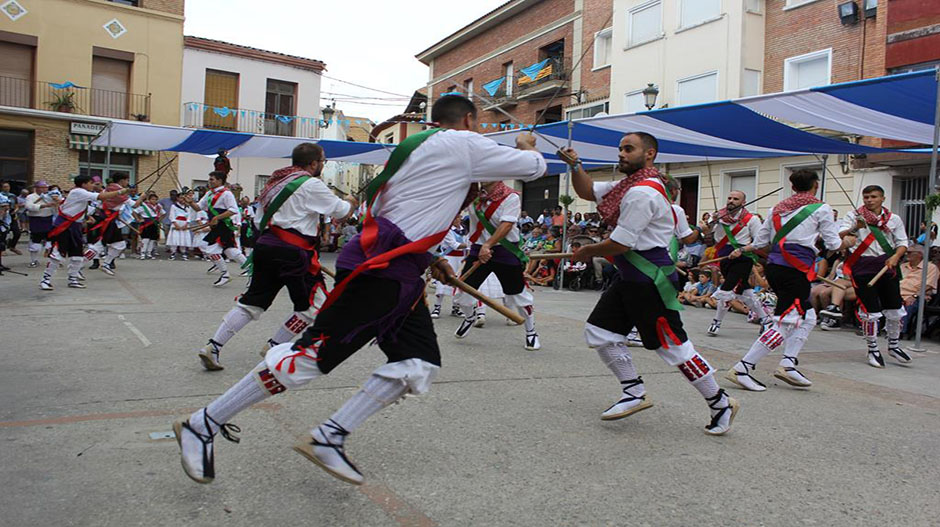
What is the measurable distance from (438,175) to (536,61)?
89.6 feet

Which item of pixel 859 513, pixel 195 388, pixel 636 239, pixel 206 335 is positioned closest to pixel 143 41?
pixel 206 335

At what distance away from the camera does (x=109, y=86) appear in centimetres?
2520

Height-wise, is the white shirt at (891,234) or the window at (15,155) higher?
the window at (15,155)

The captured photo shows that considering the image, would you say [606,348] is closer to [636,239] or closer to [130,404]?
[636,239]

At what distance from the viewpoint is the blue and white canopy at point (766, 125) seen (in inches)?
305

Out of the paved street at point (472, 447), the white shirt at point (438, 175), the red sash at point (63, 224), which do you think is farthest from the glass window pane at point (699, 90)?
the white shirt at point (438, 175)

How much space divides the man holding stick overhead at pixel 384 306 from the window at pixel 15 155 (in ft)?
80.2

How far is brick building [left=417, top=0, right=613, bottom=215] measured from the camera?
25875 mm

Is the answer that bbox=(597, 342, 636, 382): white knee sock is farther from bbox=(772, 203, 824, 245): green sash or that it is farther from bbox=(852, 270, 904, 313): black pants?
bbox=(852, 270, 904, 313): black pants

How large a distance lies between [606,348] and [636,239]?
0.75m

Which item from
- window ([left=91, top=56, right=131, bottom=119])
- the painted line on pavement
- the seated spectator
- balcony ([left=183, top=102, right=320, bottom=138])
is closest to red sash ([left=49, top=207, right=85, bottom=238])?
the painted line on pavement

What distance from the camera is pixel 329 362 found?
301 centimetres

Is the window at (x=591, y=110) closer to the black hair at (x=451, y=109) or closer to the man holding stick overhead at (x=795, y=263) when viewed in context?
the man holding stick overhead at (x=795, y=263)

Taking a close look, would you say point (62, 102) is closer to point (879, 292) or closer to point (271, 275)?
point (271, 275)
